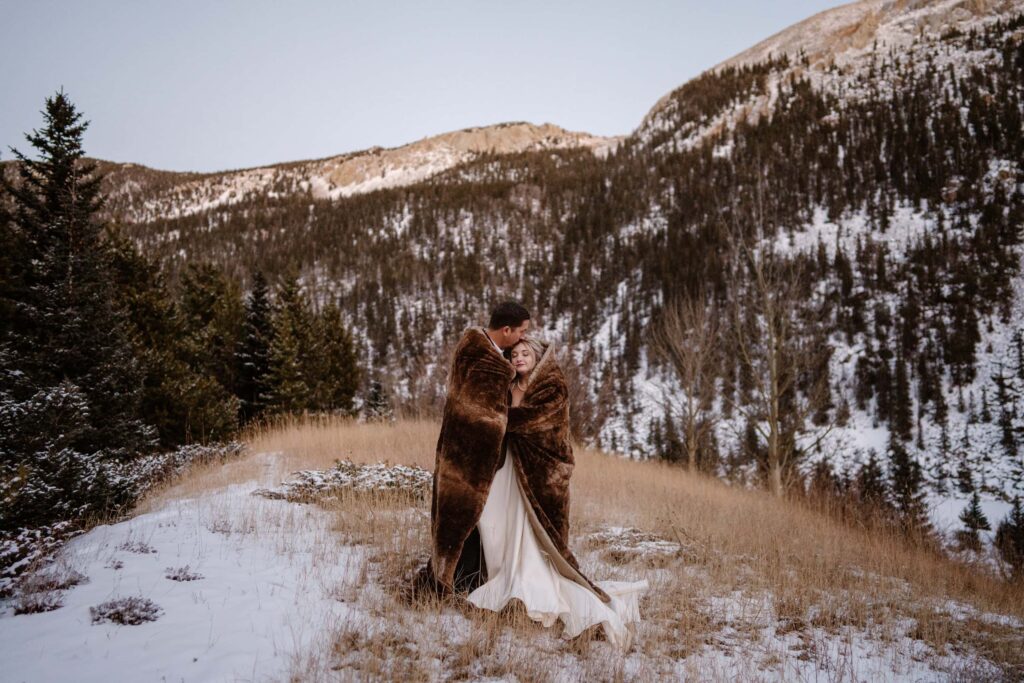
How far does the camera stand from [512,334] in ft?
11.5

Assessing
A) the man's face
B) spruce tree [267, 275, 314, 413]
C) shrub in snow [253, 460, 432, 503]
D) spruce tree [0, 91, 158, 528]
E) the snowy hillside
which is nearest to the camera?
the man's face

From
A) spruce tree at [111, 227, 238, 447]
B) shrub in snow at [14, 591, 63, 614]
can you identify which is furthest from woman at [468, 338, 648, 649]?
spruce tree at [111, 227, 238, 447]

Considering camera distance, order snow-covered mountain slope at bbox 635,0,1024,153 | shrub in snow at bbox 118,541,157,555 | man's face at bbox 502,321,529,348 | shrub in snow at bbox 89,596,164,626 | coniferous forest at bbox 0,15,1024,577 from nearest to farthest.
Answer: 1. shrub in snow at bbox 89,596,164,626
2. man's face at bbox 502,321,529,348
3. shrub in snow at bbox 118,541,157,555
4. coniferous forest at bbox 0,15,1024,577
5. snow-covered mountain slope at bbox 635,0,1024,153

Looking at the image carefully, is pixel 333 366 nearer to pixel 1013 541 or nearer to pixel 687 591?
pixel 687 591

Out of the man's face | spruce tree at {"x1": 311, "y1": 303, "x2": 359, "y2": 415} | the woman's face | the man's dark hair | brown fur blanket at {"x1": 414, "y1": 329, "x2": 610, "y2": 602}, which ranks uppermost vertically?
the man's dark hair

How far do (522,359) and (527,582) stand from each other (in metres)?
1.55

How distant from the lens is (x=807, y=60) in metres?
A: 91.6

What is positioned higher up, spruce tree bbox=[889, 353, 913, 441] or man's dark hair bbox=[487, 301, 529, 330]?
man's dark hair bbox=[487, 301, 529, 330]

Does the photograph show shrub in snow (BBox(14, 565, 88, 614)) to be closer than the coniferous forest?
Yes

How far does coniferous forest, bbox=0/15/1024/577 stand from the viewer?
28.8 ft

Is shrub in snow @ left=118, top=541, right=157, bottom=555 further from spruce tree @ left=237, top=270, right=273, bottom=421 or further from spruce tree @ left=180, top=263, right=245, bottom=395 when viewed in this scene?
spruce tree @ left=237, top=270, right=273, bottom=421

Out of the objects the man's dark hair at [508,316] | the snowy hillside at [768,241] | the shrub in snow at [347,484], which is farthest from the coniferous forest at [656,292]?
the man's dark hair at [508,316]

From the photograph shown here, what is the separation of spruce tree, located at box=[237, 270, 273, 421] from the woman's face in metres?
20.9

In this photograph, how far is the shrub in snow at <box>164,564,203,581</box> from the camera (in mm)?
3758
